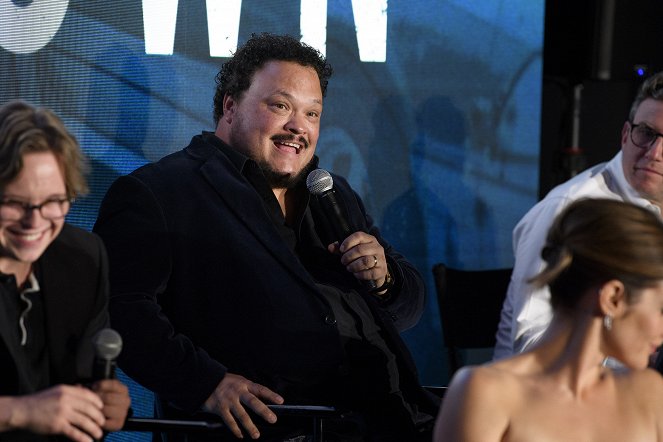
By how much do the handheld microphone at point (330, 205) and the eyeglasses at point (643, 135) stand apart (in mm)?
1069

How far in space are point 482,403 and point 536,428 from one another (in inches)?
5.2

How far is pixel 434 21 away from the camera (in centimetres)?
398

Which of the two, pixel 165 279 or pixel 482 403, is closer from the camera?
pixel 482 403

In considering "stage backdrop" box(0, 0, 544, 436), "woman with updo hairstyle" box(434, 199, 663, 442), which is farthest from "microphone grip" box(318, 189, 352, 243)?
"stage backdrop" box(0, 0, 544, 436)

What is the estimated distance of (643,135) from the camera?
3.02 m

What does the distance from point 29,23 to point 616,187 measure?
203cm

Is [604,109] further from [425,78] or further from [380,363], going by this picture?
[380,363]

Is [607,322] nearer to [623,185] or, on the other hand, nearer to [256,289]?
[256,289]

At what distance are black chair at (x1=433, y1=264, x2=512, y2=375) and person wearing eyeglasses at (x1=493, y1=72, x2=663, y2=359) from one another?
0.48m

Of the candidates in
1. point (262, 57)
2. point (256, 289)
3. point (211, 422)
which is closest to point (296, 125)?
point (262, 57)

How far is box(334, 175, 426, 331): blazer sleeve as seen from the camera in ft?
9.00

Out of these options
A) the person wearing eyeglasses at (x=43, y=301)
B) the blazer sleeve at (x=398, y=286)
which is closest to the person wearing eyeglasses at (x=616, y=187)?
the blazer sleeve at (x=398, y=286)

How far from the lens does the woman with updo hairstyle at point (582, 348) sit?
1.76m

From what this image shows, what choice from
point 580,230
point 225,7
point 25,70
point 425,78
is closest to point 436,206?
point 425,78
